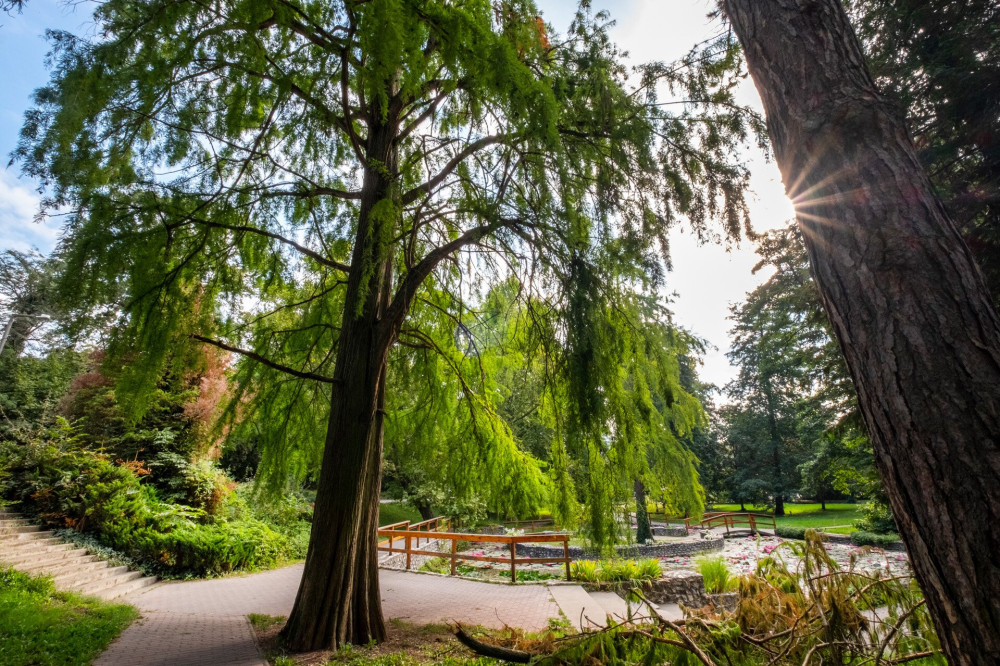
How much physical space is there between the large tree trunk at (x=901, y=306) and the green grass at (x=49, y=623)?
6771 millimetres

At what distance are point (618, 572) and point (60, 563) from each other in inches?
419

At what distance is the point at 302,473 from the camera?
618 centimetres

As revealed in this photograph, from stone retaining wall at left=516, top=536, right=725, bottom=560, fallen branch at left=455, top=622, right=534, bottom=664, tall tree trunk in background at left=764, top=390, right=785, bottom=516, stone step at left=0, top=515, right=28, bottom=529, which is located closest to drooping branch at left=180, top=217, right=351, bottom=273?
fallen branch at left=455, top=622, right=534, bottom=664

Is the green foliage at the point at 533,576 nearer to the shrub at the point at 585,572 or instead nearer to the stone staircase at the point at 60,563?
the shrub at the point at 585,572

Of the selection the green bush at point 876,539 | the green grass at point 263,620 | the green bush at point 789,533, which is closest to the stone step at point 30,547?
the green grass at point 263,620

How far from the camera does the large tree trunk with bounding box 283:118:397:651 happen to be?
4.70m

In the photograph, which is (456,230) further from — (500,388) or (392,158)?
(500,388)

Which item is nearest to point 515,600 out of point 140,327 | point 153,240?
point 140,327

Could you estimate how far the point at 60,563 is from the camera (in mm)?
8258

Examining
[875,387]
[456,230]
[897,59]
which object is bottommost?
[875,387]

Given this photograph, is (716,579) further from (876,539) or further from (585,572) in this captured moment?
(876,539)

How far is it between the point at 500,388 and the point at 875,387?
229 inches

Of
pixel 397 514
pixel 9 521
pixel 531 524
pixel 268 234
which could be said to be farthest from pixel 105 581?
pixel 397 514

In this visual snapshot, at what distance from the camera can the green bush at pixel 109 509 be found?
9.73 meters
